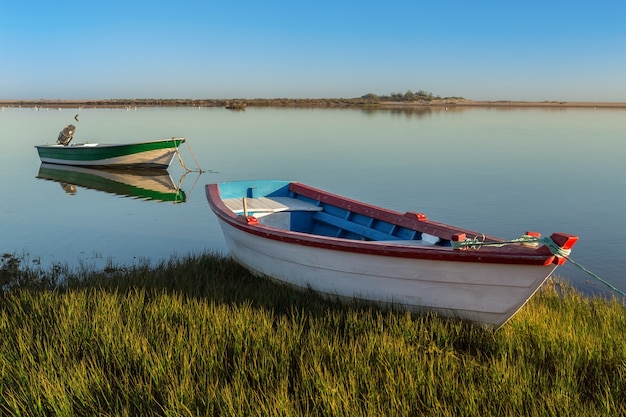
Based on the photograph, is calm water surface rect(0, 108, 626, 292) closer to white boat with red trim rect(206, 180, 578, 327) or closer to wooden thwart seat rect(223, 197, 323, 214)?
wooden thwart seat rect(223, 197, 323, 214)

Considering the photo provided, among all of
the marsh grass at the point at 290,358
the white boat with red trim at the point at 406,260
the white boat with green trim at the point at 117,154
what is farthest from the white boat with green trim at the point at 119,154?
the marsh grass at the point at 290,358

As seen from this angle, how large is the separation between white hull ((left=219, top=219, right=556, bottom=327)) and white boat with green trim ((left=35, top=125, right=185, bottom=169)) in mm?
19077

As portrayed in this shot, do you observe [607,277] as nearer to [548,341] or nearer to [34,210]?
[548,341]

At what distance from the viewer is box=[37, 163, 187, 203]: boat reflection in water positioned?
65.3 feet

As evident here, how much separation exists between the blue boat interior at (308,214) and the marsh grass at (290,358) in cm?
177

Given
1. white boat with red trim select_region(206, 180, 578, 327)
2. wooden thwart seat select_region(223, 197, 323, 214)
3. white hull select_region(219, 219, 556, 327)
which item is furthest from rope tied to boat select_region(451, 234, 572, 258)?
wooden thwart seat select_region(223, 197, 323, 214)

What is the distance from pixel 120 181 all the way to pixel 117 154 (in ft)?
9.02

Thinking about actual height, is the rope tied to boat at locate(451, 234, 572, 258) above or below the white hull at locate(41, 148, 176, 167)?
above

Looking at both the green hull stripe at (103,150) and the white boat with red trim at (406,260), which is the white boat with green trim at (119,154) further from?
the white boat with red trim at (406,260)

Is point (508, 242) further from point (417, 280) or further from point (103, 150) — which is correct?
point (103, 150)

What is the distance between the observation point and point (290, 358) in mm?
5332

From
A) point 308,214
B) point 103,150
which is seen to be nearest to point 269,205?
point 308,214

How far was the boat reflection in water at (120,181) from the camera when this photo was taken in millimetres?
19891

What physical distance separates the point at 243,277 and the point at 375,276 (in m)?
2.93
